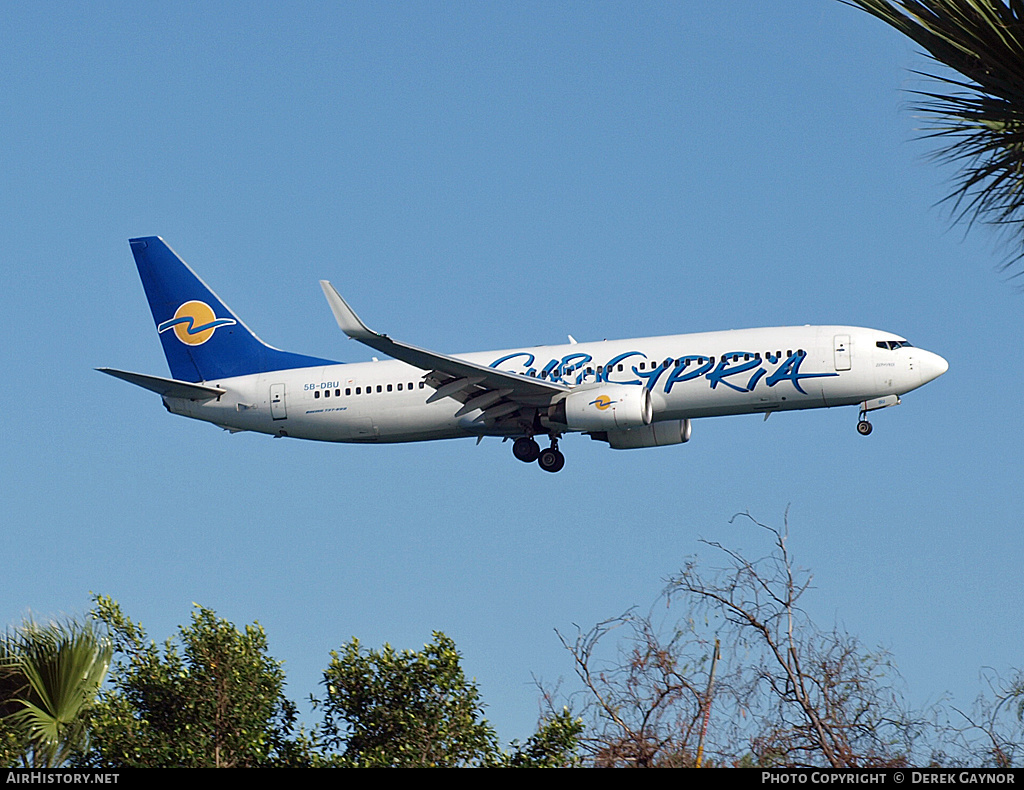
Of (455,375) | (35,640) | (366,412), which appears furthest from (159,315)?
(35,640)

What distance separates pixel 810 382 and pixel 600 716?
18.6 meters

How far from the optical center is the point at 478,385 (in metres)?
33.7

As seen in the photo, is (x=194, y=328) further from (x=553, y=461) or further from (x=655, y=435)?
(x=655, y=435)

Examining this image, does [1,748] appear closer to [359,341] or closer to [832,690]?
[832,690]

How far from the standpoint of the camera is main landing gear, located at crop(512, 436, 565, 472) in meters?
35.6

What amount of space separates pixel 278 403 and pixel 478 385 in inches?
262

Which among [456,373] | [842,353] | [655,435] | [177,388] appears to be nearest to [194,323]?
[177,388]

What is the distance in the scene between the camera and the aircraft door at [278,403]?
121 feet

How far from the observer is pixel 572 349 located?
34.9 m

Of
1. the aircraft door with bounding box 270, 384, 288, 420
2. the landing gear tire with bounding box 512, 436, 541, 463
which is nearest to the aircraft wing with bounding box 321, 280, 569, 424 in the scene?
the landing gear tire with bounding box 512, 436, 541, 463

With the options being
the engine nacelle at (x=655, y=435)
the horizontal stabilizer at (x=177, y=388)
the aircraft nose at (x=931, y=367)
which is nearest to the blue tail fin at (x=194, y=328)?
the horizontal stabilizer at (x=177, y=388)

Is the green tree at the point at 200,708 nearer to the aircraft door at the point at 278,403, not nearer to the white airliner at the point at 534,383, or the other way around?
the white airliner at the point at 534,383

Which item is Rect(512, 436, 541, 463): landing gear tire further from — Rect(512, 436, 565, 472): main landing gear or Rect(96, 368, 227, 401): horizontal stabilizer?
Rect(96, 368, 227, 401): horizontal stabilizer

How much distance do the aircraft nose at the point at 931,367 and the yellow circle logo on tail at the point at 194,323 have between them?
20.9m
